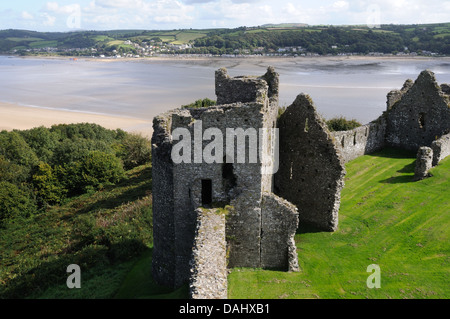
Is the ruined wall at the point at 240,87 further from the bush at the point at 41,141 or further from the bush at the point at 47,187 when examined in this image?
the bush at the point at 41,141

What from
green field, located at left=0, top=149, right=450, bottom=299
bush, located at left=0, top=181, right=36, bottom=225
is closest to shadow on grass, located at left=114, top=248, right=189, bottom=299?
green field, located at left=0, top=149, right=450, bottom=299

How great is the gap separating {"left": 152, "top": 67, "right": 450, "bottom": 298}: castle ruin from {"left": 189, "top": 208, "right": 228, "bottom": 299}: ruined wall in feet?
0.09

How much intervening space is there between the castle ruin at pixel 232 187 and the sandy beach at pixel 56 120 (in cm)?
3588

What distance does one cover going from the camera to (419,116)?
2716 centimetres

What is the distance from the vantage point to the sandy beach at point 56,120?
178 feet

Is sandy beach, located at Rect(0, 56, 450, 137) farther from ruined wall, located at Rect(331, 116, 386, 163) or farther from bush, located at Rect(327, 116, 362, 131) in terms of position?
ruined wall, located at Rect(331, 116, 386, 163)

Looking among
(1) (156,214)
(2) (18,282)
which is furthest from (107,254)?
(1) (156,214)

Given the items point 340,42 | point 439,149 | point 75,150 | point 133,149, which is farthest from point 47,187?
point 340,42

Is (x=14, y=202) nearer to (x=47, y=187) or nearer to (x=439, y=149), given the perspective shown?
(x=47, y=187)

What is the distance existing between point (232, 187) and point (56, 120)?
50884mm

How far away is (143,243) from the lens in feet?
69.2

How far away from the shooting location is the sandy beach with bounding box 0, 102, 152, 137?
54250 millimetres

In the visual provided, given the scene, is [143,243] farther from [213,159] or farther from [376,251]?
[376,251]

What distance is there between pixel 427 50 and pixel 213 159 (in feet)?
461
